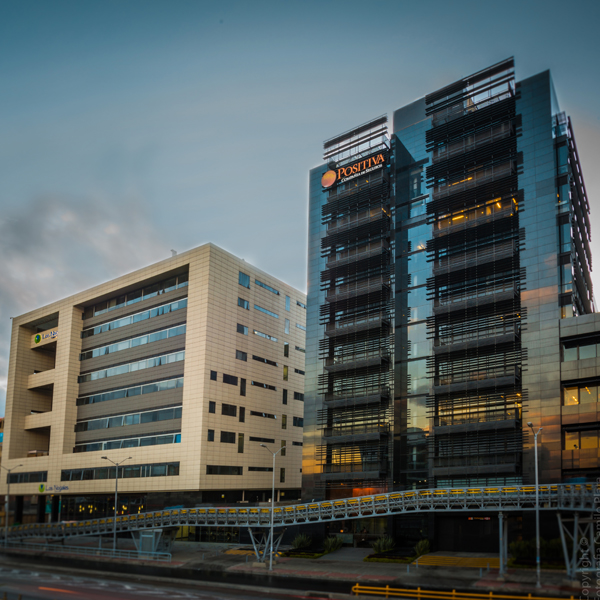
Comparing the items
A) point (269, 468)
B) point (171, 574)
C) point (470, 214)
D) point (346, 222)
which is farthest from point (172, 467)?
point (470, 214)

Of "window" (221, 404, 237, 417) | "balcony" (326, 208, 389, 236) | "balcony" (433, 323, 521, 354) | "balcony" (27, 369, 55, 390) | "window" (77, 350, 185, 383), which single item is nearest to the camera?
"balcony" (433, 323, 521, 354)

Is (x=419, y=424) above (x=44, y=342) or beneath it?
beneath

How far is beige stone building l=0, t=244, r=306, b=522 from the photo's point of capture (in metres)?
83.6

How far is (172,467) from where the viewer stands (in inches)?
3241

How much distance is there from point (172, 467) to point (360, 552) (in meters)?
29.3

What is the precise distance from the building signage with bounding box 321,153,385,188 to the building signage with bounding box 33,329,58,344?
57.2m

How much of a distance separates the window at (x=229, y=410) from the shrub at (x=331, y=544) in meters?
24.6

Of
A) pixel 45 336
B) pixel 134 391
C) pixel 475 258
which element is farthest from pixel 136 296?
pixel 475 258

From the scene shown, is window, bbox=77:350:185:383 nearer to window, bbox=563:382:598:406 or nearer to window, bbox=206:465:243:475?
window, bbox=206:465:243:475

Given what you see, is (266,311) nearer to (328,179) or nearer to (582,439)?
(328,179)

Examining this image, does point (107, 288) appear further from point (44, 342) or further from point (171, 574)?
point (171, 574)

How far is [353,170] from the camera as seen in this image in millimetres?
82500

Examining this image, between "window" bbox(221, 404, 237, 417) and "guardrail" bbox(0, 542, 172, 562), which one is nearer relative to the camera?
"guardrail" bbox(0, 542, 172, 562)

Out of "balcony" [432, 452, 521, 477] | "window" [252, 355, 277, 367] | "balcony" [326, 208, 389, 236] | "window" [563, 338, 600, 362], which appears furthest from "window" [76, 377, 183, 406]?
"window" [563, 338, 600, 362]
